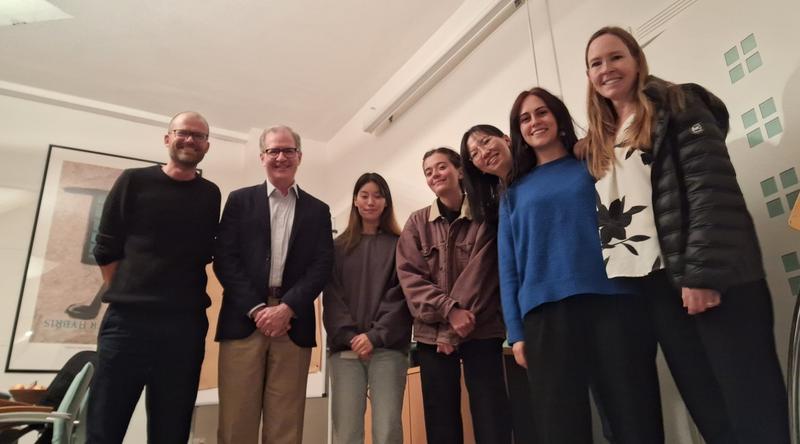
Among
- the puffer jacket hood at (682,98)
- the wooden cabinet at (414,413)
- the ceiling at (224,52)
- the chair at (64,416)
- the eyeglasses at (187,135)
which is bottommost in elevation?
the wooden cabinet at (414,413)

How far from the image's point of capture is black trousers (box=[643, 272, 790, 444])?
42.6 inches

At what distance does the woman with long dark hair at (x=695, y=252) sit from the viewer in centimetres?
111

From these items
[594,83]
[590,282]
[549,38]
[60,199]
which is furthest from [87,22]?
[590,282]

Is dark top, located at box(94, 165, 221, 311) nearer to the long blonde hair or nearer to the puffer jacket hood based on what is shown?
the long blonde hair

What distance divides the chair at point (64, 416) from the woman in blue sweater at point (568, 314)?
153cm

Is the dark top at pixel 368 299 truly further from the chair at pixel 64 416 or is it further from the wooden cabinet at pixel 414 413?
the chair at pixel 64 416

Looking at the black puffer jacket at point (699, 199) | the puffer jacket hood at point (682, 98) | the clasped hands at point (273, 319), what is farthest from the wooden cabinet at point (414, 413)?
the puffer jacket hood at point (682, 98)

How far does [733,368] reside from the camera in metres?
1.11

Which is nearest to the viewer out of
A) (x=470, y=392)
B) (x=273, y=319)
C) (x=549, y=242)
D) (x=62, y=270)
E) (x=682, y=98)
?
(x=682, y=98)

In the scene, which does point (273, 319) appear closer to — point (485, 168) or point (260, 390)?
point (260, 390)

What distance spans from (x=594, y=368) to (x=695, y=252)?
414 mm

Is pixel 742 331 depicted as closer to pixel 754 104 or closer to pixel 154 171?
pixel 754 104

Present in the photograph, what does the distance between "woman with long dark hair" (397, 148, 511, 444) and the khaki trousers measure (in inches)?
19.1

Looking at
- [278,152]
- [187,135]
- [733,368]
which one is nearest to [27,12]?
[187,135]
